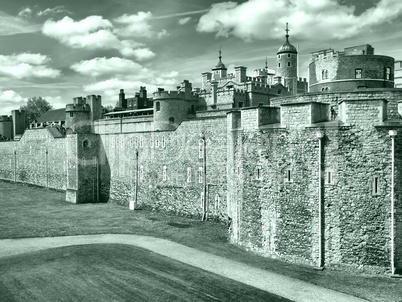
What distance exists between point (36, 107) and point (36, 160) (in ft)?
198

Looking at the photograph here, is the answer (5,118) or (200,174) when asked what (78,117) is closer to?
(200,174)

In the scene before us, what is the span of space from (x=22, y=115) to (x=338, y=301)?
70.8 meters

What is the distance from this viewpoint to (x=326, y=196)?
16.4m

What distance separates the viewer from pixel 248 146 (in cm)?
1944

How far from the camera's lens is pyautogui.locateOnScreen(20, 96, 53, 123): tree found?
4016 inches

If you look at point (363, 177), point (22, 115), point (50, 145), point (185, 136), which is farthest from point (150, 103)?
point (363, 177)

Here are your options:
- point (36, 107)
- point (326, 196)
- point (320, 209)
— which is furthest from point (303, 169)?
point (36, 107)

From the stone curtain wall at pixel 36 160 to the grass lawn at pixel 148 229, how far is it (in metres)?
5.42

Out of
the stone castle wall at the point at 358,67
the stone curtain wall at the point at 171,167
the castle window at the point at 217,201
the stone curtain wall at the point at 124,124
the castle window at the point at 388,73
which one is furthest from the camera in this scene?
the stone curtain wall at the point at 124,124

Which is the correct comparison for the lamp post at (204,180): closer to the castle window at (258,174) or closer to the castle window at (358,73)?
the castle window at (258,174)

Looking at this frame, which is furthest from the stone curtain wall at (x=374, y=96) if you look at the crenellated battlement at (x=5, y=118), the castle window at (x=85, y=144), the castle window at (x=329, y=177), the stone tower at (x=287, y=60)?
the crenellated battlement at (x=5, y=118)

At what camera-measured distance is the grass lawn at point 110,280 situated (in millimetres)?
13781

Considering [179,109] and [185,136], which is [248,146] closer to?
[185,136]

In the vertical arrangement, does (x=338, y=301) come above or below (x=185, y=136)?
below
